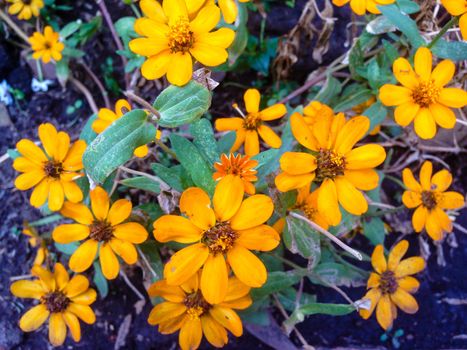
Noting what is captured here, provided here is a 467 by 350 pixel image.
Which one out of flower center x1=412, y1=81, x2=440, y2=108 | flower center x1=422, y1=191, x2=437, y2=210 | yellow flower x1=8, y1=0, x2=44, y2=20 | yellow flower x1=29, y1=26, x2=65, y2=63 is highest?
yellow flower x1=8, y1=0, x2=44, y2=20

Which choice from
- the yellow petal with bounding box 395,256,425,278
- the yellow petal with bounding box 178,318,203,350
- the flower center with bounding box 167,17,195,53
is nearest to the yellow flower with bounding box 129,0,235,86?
the flower center with bounding box 167,17,195,53

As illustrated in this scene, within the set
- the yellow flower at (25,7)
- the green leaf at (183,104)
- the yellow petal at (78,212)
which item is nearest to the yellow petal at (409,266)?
the green leaf at (183,104)

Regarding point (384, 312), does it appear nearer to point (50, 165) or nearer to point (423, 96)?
point (423, 96)

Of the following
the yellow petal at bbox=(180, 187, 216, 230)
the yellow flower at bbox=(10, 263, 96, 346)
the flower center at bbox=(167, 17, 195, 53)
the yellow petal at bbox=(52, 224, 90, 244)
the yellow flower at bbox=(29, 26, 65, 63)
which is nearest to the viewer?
the yellow petal at bbox=(180, 187, 216, 230)

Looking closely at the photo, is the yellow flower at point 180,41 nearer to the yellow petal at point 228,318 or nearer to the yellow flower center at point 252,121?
A: the yellow flower center at point 252,121

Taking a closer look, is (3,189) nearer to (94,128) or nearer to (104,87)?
(104,87)

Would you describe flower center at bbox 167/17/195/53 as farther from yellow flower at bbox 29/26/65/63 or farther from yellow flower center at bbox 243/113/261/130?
yellow flower at bbox 29/26/65/63

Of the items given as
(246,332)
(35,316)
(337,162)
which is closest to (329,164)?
(337,162)

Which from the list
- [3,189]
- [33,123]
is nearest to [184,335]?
[3,189]
